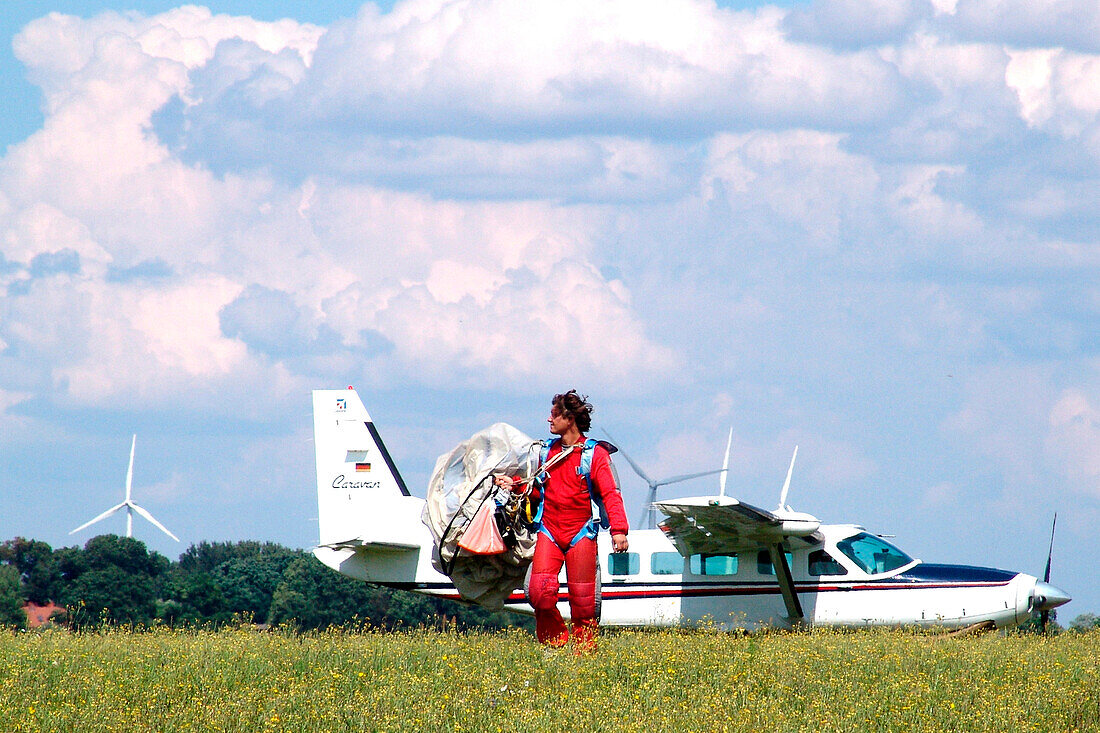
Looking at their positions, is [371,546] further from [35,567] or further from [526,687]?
[35,567]

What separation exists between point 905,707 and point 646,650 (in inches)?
115

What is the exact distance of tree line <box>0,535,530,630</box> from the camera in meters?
45.1

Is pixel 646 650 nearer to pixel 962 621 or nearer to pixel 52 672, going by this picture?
pixel 52 672

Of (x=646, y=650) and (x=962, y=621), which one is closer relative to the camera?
(x=646, y=650)

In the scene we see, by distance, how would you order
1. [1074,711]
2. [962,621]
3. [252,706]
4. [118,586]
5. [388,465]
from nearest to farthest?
[252,706], [1074,711], [962,621], [388,465], [118,586]

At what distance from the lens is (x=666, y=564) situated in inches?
705

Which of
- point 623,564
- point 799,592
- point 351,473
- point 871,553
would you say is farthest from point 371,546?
point 871,553

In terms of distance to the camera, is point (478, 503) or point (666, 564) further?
point (666, 564)

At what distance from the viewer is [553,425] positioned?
10.9 meters

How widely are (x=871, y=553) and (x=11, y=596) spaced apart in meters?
43.0

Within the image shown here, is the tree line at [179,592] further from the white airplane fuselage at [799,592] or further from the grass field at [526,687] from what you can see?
the grass field at [526,687]

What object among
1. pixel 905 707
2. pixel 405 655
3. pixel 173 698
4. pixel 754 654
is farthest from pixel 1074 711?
pixel 173 698

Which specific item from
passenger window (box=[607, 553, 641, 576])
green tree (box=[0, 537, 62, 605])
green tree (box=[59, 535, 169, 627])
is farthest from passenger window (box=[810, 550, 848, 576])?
green tree (box=[0, 537, 62, 605])

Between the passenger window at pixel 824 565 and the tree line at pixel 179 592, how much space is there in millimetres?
23595
